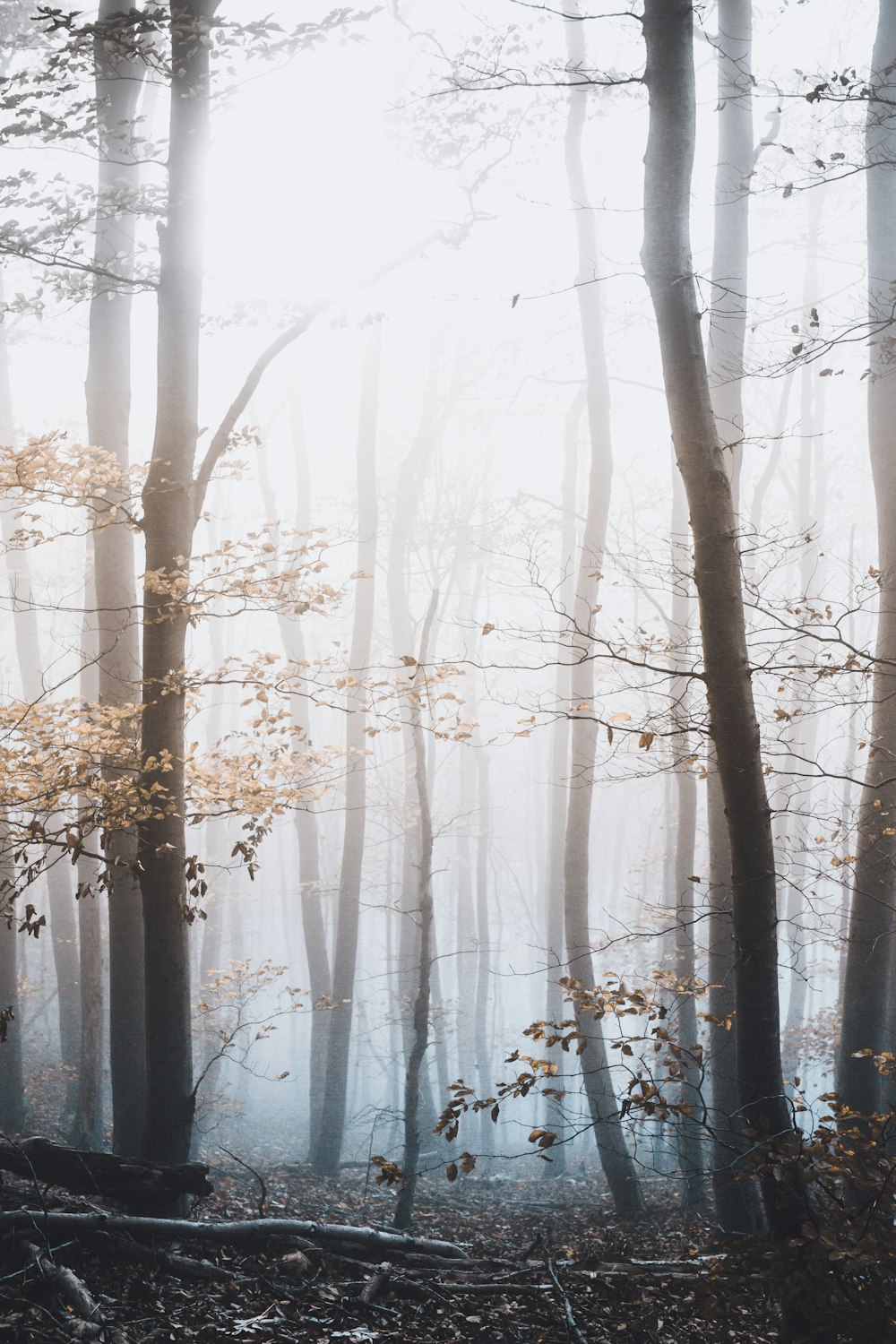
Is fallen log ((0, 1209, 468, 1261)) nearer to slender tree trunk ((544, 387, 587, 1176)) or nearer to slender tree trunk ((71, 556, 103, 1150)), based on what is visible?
slender tree trunk ((71, 556, 103, 1150))

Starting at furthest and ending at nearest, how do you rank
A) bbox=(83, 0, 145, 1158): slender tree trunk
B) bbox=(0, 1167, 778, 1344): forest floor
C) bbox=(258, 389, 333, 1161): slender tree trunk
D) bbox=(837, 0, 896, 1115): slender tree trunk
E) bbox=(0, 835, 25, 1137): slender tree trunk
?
1. bbox=(258, 389, 333, 1161): slender tree trunk
2. bbox=(0, 835, 25, 1137): slender tree trunk
3. bbox=(83, 0, 145, 1158): slender tree trunk
4. bbox=(837, 0, 896, 1115): slender tree trunk
5. bbox=(0, 1167, 778, 1344): forest floor

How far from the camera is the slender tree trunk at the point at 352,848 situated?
39.7 feet

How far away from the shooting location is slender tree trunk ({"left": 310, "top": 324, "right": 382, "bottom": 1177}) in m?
12.1

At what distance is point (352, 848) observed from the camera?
12984 mm

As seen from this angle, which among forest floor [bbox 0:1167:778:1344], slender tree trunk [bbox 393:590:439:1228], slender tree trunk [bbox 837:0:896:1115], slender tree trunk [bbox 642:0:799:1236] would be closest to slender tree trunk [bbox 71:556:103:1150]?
slender tree trunk [bbox 393:590:439:1228]

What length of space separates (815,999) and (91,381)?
2356cm

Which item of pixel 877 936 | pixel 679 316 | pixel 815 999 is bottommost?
pixel 815 999

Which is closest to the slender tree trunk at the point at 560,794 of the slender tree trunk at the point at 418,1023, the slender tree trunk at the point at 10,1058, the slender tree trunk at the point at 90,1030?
the slender tree trunk at the point at 418,1023

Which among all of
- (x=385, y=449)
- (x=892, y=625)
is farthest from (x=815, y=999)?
(x=892, y=625)

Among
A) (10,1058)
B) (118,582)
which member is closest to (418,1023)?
(10,1058)

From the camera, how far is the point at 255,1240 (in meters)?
4.97

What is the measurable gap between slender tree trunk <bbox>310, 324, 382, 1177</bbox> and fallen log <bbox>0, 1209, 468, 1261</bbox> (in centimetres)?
583

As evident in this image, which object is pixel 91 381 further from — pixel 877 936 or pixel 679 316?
pixel 877 936

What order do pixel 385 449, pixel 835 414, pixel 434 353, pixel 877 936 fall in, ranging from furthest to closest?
pixel 835 414, pixel 385 449, pixel 434 353, pixel 877 936
